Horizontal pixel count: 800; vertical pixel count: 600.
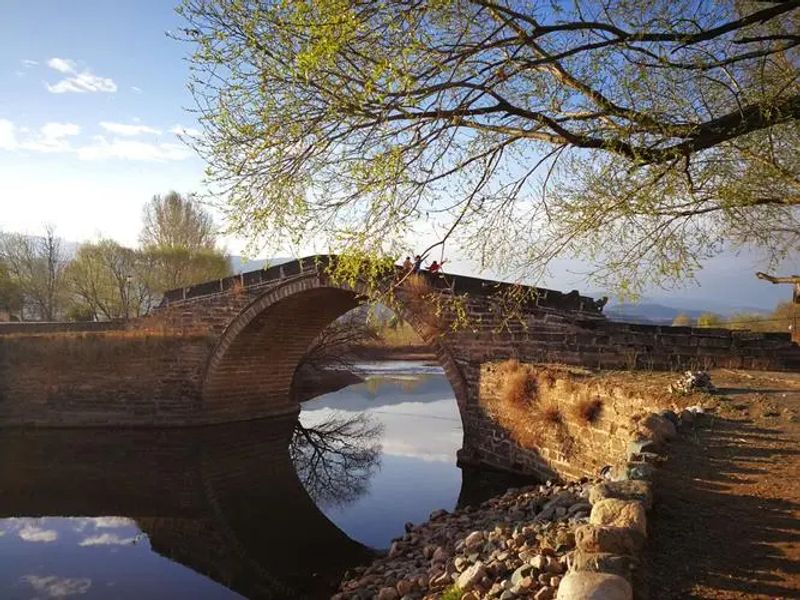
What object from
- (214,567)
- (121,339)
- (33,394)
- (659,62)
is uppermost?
(659,62)

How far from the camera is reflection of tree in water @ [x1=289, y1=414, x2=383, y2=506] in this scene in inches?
455

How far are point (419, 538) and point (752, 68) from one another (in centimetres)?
628

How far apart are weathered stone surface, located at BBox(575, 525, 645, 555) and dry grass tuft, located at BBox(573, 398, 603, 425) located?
526 cm

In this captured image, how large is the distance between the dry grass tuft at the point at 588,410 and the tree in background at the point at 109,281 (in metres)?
25.0

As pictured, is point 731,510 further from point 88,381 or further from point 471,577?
point 88,381

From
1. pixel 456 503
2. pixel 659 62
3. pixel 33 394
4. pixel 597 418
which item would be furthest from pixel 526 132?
pixel 33 394

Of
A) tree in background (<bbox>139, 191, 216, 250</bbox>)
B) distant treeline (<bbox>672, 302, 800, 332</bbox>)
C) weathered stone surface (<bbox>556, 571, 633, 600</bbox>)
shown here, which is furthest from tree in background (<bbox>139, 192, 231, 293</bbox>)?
weathered stone surface (<bbox>556, 571, 633, 600</bbox>)

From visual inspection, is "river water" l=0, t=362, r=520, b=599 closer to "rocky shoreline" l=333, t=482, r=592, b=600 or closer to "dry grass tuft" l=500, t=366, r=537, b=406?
"rocky shoreline" l=333, t=482, r=592, b=600

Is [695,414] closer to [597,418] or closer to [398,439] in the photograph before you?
[597,418]

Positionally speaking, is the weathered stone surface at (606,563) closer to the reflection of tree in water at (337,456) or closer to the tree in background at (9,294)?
the reflection of tree in water at (337,456)

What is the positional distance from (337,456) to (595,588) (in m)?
11.7

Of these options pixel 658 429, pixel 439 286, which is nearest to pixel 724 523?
pixel 658 429

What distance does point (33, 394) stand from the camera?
624 inches

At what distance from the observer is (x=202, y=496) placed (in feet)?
36.8
